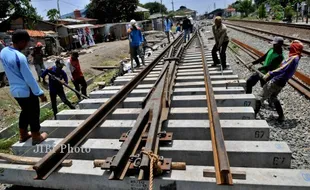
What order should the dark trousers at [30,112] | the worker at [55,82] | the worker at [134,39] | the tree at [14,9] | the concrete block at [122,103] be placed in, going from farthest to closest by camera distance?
the tree at [14,9] → the worker at [134,39] → the worker at [55,82] → the concrete block at [122,103] → the dark trousers at [30,112]

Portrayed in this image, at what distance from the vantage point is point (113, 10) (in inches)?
2232

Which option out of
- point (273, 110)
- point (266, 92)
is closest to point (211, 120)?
point (266, 92)

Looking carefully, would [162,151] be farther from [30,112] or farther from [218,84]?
[218,84]

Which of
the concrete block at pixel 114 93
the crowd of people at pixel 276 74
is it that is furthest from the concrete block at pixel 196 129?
the concrete block at pixel 114 93

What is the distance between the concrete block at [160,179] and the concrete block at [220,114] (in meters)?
1.47

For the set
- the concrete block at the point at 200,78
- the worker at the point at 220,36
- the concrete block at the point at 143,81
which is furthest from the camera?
the worker at the point at 220,36

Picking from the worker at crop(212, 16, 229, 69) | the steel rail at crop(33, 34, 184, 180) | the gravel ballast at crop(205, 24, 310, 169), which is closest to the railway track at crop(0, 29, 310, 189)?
the steel rail at crop(33, 34, 184, 180)

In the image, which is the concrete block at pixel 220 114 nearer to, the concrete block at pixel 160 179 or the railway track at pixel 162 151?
the railway track at pixel 162 151

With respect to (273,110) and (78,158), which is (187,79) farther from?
(78,158)

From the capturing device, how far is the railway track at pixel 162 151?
2547 mm

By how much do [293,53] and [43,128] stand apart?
4.52 metres

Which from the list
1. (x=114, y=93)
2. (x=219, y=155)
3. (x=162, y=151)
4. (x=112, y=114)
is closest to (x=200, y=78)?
(x=114, y=93)

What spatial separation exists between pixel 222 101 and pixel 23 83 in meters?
3.22

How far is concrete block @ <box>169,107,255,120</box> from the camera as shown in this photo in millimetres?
4059
